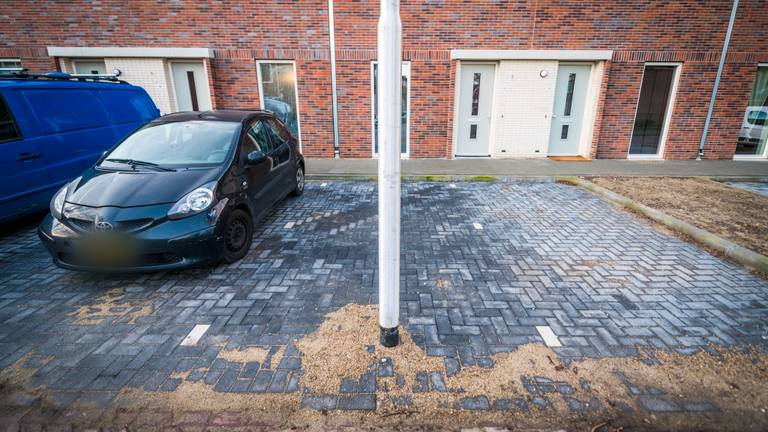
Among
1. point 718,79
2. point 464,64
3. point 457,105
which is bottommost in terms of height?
point 457,105

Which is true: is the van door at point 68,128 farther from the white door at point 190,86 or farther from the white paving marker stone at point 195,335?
the white paving marker stone at point 195,335

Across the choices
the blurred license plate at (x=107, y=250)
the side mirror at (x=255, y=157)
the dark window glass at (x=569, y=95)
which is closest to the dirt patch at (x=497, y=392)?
the blurred license plate at (x=107, y=250)

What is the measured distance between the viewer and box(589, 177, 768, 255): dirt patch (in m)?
4.86

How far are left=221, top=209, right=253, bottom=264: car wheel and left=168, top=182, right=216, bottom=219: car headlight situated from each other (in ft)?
1.03

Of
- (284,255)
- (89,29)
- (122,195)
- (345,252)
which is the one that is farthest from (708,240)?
(89,29)

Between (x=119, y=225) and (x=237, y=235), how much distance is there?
1153mm

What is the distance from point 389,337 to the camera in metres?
2.69

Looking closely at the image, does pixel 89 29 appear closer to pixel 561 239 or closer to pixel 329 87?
pixel 329 87

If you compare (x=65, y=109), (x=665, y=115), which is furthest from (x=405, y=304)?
(x=665, y=115)

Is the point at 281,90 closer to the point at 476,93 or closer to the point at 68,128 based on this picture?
the point at 68,128

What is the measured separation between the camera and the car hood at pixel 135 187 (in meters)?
3.49

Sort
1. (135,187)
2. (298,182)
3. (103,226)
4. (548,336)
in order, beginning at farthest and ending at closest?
1. (298,182)
2. (135,187)
3. (103,226)
4. (548,336)

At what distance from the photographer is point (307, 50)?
9.34 metres

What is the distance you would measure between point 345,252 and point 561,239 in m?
2.97
